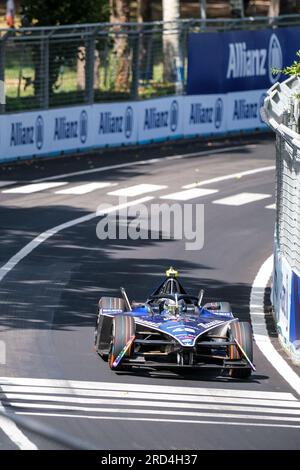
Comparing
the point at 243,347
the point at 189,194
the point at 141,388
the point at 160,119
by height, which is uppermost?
the point at 243,347

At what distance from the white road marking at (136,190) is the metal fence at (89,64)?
4233 millimetres

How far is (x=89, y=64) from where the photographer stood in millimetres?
35844

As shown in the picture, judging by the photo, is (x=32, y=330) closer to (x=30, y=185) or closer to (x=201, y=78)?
(x=30, y=185)

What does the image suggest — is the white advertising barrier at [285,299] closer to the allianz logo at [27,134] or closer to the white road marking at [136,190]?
the white road marking at [136,190]

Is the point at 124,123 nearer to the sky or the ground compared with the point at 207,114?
nearer to the sky

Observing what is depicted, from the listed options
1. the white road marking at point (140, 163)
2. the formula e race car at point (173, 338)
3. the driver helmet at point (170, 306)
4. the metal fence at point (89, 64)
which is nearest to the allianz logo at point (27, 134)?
the metal fence at point (89, 64)

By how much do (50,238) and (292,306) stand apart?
8.33 meters

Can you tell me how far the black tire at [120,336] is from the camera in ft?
48.2

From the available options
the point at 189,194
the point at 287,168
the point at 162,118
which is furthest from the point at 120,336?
the point at 162,118

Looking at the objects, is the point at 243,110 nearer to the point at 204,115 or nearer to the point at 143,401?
the point at 204,115

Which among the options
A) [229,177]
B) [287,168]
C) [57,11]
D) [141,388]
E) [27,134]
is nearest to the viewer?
[141,388]

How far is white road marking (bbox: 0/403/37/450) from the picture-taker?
1156 cm

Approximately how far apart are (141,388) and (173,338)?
755mm

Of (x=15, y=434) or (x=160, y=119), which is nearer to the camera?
(x=15, y=434)
